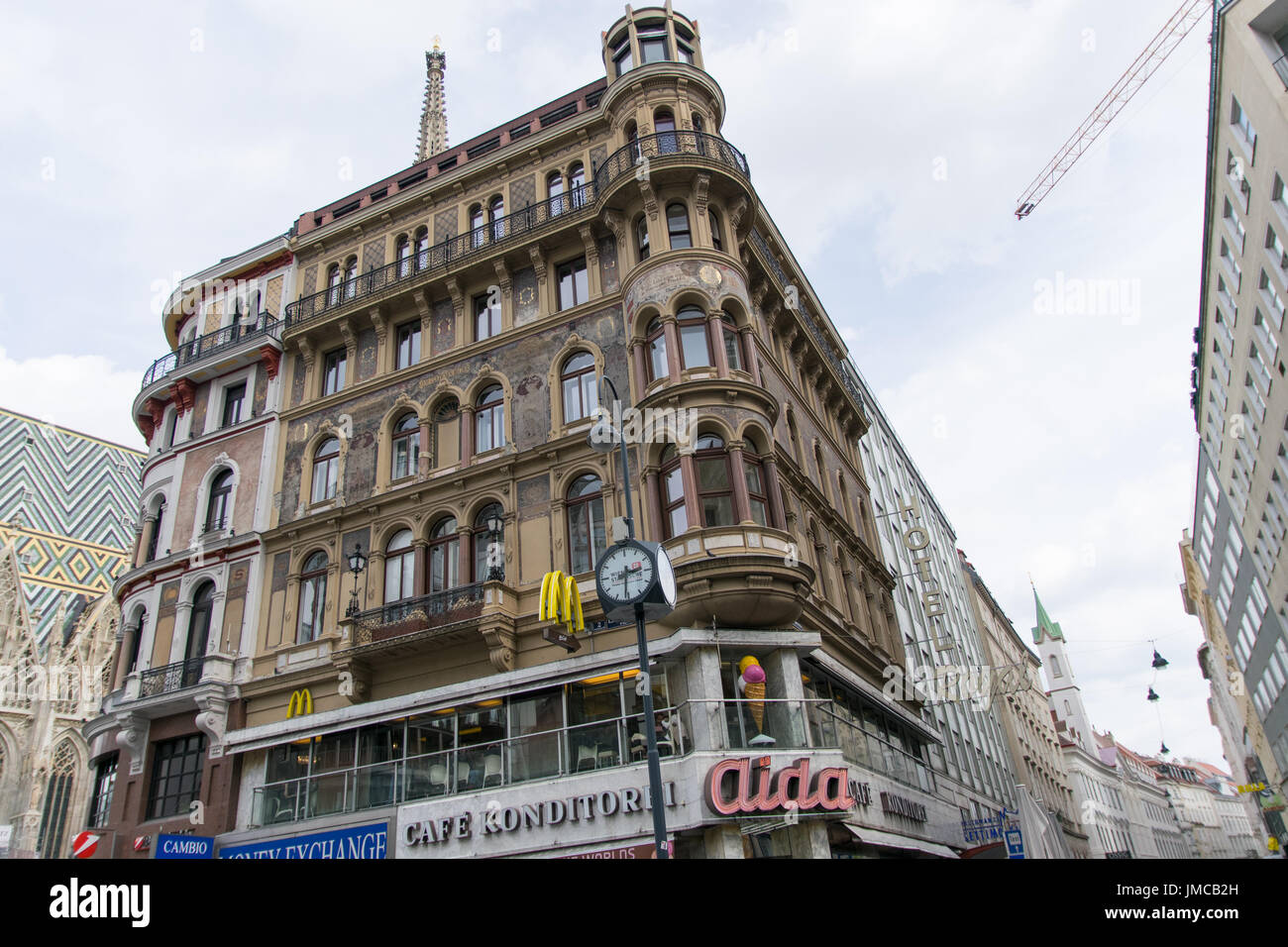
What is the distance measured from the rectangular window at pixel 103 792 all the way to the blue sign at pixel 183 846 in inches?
277

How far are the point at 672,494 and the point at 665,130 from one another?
41.6 ft

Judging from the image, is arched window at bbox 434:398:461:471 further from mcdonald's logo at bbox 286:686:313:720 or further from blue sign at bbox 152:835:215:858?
blue sign at bbox 152:835:215:858

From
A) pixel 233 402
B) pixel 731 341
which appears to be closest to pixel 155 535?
pixel 233 402

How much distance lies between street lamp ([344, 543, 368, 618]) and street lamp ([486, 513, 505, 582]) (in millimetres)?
4036

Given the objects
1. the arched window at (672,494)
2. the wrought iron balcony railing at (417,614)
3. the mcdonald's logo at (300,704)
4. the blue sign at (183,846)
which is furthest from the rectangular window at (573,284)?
the blue sign at (183,846)

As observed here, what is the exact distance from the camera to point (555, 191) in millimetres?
30078

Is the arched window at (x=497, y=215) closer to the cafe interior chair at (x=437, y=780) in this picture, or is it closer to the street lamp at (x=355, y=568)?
the street lamp at (x=355, y=568)

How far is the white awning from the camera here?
20.0 meters

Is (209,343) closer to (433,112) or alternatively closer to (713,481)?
(713,481)

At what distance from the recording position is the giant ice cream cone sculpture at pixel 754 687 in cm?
1986

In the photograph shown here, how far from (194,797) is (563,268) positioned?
20084 mm

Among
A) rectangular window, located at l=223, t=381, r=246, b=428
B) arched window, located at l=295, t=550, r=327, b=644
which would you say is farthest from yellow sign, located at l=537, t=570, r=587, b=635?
rectangular window, located at l=223, t=381, r=246, b=428

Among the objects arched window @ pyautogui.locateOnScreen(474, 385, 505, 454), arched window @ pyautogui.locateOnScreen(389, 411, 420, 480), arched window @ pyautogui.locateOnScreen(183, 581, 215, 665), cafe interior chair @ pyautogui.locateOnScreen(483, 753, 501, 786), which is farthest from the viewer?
arched window @ pyautogui.locateOnScreen(183, 581, 215, 665)

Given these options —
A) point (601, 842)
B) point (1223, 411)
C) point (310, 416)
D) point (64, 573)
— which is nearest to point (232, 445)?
point (310, 416)
